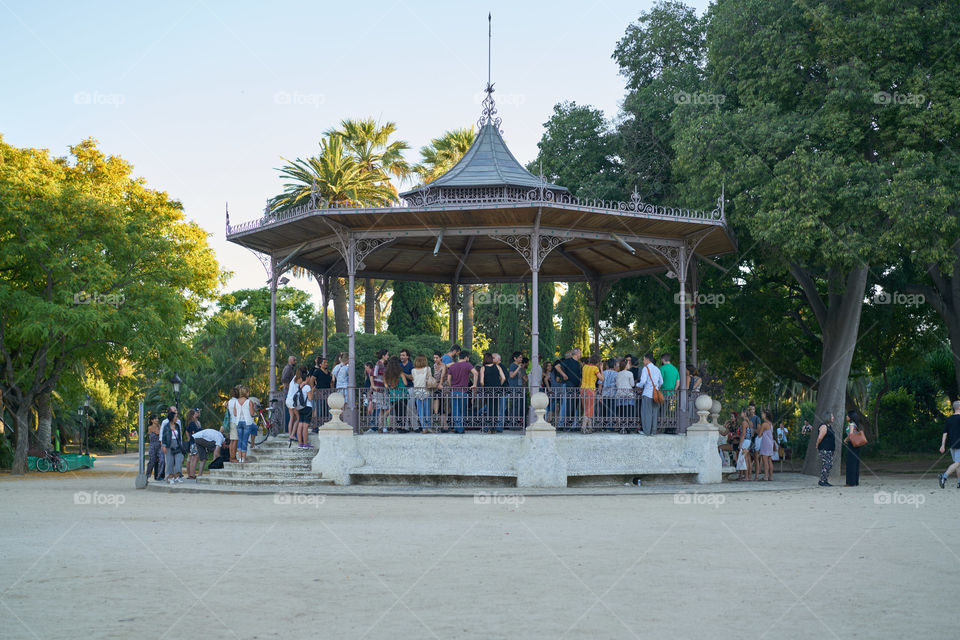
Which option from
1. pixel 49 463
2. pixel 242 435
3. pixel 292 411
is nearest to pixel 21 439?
pixel 49 463

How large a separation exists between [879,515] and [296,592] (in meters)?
9.46

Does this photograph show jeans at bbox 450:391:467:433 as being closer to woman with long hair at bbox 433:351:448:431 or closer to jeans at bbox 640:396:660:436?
woman with long hair at bbox 433:351:448:431

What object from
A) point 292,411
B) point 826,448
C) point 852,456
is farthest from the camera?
point 826,448

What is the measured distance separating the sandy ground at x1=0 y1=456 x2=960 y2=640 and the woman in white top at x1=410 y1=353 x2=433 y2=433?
12.4ft

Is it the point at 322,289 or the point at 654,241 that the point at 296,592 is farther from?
the point at 322,289

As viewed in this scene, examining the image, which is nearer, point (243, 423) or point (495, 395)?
point (495, 395)

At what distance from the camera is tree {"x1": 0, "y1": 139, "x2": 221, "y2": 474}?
1039 inches

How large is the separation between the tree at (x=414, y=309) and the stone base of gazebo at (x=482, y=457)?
24.9 m

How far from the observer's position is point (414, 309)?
4416 cm

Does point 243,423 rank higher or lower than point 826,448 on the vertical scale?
higher

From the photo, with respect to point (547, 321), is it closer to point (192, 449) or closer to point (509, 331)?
point (509, 331)

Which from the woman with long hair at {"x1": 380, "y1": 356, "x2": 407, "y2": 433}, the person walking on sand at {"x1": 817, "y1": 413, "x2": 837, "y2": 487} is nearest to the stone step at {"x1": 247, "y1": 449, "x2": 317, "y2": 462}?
the woman with long hair at {"x1": 380, "y1": 356, "x2": 407, "y2": 433}

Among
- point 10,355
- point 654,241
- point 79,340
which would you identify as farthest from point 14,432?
point 654,241

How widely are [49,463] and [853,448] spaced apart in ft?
80.3
